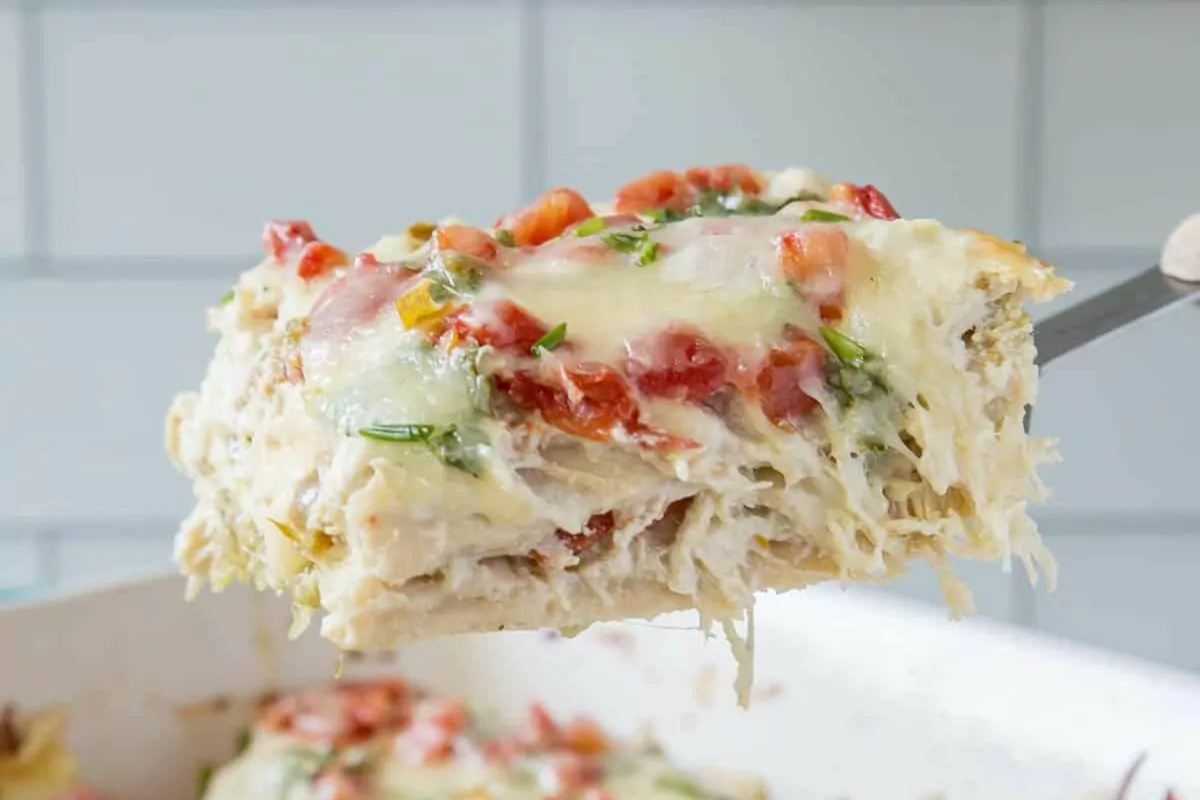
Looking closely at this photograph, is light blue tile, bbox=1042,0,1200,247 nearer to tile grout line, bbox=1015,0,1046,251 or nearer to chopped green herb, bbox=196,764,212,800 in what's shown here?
tile grout line, bbox=1015,0,1046,251

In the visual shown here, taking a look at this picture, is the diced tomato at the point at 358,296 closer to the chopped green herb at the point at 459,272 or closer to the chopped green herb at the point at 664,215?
the chopped green herb at the point at 459,272

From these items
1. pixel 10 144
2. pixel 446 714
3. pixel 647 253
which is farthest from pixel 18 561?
pixel 647 253

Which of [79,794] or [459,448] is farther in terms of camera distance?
[79,794]

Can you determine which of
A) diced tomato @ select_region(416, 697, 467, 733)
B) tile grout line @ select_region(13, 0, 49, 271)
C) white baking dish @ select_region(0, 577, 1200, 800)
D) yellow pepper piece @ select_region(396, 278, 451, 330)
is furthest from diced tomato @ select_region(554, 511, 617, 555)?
tile grout line @ select_region(13, 0, 49, 271)

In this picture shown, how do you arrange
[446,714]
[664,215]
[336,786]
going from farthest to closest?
[446,714], [336,786], [664,215]

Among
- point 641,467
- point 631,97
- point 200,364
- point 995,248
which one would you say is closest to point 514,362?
point 641,467

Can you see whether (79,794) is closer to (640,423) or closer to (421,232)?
(421,232)

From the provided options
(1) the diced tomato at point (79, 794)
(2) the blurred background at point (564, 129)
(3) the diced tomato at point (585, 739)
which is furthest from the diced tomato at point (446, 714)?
(2) the blurred background at point (564, 129)
